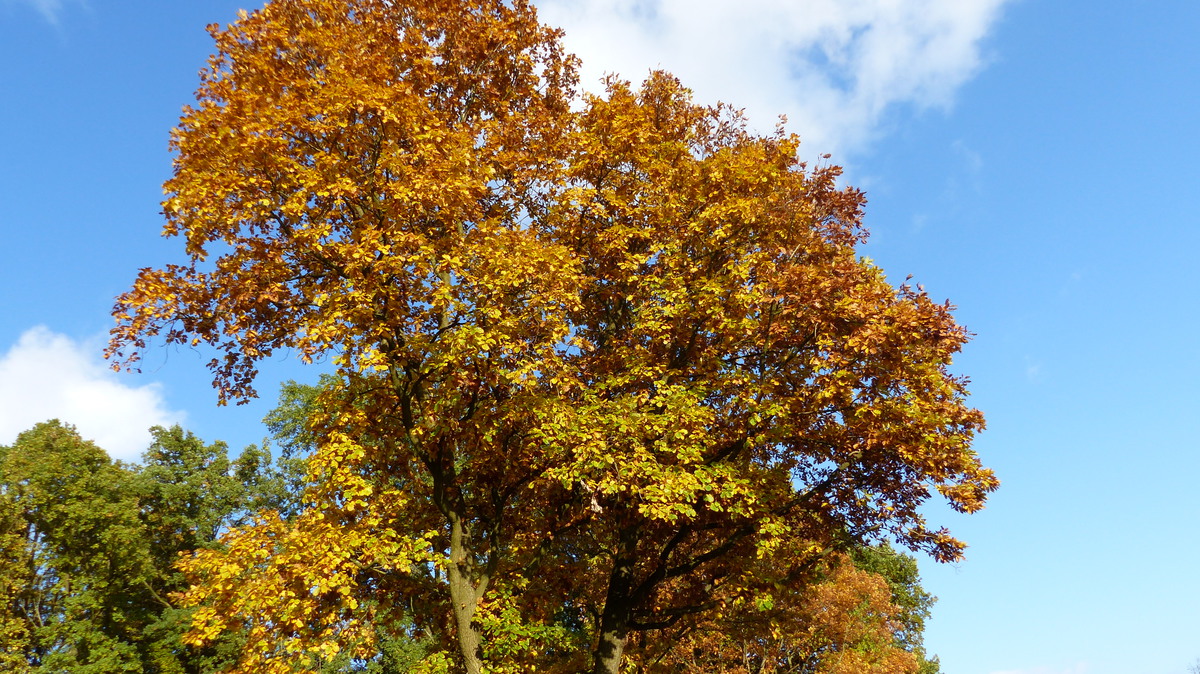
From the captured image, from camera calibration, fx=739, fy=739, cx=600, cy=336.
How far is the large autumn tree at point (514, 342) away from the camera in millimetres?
11961

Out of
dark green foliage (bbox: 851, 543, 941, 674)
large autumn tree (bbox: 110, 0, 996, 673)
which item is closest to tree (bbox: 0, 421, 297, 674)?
large autumn tree (bbox: 110, 0, 996, 673)

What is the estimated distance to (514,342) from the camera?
40.7ft

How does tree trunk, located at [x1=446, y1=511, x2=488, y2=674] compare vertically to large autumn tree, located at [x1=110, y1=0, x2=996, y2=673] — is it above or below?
below

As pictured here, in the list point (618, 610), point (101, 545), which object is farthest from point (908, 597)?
point (101, 545)

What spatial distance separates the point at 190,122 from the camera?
12367mm

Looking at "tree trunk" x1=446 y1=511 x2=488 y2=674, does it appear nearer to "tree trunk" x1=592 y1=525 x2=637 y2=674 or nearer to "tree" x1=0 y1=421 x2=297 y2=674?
"tree trunk" x1=592 y1=525 x2=637 y2=674

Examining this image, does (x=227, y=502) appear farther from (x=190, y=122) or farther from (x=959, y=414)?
(x=959, y=414)

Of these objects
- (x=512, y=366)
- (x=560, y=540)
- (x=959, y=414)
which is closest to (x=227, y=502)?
(x=560, y=540)

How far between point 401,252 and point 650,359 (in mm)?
5289

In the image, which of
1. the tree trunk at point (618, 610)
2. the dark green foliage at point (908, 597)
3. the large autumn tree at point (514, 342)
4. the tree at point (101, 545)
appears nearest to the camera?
the large autumn tree at point (514, 342)

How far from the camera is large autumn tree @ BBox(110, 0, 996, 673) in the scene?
11961 millimetres

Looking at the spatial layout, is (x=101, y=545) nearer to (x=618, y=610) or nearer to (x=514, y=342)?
(x=618, y=610)

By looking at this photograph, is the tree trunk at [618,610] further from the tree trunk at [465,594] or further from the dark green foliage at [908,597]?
the dark green foliage at [908,597]

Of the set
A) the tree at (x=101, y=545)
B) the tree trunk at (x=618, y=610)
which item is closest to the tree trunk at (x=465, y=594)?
the tree trunk at (x=618, y=610)
